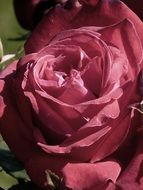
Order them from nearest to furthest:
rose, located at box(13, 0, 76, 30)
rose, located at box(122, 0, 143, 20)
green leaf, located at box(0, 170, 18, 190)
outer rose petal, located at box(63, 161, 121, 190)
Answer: outer rose petal, located at box(63, 161, 121, 190), rose, located at box(122, 0, 143, 20), rose, located at box(13, 0, 76, 30), green leaf, located at box(0, 170, 18, 190)

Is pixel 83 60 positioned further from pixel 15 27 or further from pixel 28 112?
pixel 15 27

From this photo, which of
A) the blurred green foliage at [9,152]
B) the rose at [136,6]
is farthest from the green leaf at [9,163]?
the rose at [136,6]

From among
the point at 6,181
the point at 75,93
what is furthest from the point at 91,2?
the point at 6,181

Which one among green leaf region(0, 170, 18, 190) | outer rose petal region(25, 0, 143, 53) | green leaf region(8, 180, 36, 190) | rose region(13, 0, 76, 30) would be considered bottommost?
green leaf region(0, 170, 18, 190)

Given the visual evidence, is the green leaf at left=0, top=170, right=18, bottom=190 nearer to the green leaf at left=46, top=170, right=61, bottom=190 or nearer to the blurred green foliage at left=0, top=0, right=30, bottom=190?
the blurred green foliage at left=0, top=0, right=30, bottom=190

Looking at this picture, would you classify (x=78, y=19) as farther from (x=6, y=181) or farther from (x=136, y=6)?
(x=6, y=181)

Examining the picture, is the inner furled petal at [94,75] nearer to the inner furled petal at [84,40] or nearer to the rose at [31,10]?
the inner furled petal at [84,40]

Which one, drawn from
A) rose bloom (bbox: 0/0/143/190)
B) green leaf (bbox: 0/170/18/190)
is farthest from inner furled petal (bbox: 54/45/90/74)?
green leaf (bbox: 0/170/18/190)
